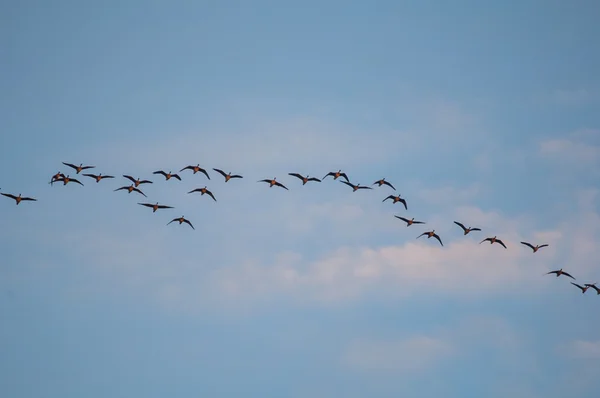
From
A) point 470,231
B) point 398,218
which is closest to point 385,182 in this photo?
point 398,218

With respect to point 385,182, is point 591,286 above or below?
below

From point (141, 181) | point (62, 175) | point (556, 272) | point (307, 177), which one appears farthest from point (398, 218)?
point (62, 175)

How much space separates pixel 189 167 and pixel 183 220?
25.9 ft

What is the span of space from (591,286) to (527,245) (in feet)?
32.5

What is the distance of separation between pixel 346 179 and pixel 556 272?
31355mm

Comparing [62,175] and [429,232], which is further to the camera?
[429,232]

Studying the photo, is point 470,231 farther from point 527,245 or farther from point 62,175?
point 62,175

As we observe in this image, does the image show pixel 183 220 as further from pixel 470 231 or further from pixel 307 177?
pixel 470 231

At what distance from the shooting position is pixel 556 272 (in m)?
114

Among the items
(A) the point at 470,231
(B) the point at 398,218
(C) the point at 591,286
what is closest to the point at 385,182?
(B) the point at 398,218

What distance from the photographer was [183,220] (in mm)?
114188

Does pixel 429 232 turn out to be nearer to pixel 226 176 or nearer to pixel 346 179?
pixel 346 179

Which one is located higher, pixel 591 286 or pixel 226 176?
pixel 226 176

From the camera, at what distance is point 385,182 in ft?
372
